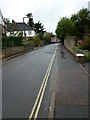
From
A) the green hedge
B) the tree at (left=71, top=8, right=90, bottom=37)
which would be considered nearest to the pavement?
the green hedge

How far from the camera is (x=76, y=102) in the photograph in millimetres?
6648

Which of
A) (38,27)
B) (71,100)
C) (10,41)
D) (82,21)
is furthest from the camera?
(38,27)

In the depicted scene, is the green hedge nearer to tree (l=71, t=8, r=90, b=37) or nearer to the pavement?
tree (l=71, t=8, r=90, b=37)

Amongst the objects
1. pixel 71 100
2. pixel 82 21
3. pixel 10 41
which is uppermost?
pixel 82 21

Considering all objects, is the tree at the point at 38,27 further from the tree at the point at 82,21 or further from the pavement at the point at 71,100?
the pavement at the point at 71,100

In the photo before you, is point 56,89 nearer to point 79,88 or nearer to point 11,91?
point 79,88

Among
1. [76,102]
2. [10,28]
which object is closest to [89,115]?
[76,102]

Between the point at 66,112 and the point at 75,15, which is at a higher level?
the point at 75,15

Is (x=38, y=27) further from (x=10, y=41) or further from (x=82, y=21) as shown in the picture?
(x=10, y=41)

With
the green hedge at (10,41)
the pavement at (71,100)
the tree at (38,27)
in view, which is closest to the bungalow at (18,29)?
the tree at (38,27)

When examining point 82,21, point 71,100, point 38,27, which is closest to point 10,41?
point 82,21

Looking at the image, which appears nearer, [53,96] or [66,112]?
[66,112]

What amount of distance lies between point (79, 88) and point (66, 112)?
2859mm

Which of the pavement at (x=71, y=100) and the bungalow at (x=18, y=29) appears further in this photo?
the bungalow at (x=18, y=29)
